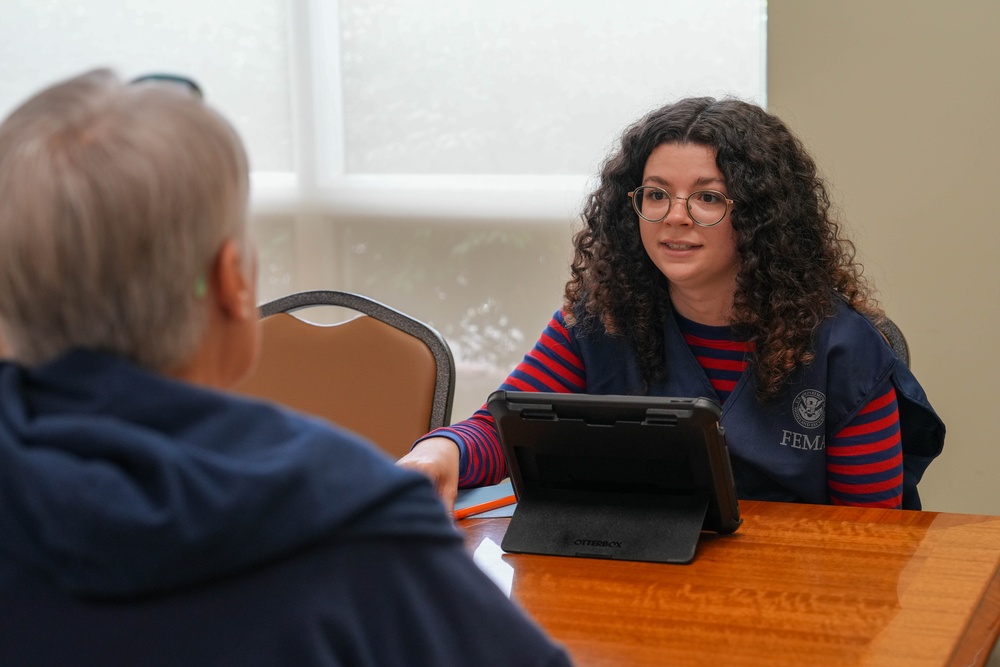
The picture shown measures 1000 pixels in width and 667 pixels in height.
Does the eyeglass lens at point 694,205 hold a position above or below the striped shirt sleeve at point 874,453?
above

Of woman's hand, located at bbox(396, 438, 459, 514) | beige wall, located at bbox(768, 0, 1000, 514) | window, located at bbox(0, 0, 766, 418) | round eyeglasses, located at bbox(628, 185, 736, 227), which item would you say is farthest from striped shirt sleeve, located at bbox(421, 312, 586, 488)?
window, located at bbox(0, 0, 766, 418)

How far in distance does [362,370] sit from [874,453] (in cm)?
99

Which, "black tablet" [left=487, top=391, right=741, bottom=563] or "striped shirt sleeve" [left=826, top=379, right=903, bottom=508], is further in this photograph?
"striped shirt sleeve" [left=826, top=379, right=903, bottom=508]

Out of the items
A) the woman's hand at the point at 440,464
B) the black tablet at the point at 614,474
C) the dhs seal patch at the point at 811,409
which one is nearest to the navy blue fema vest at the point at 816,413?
the dhs seal patch at the point at 811,409

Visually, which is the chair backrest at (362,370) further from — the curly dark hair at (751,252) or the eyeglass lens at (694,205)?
the eyeglass lens at (694,205)

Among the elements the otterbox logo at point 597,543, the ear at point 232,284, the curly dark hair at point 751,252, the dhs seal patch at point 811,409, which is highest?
the ear at point 232,284

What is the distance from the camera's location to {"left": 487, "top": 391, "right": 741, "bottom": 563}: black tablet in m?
1.39

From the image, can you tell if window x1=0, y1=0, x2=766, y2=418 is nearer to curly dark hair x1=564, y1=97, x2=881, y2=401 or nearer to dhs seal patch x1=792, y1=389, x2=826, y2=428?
curly dark hair x1=564, y1=97, x2=881, y2=401

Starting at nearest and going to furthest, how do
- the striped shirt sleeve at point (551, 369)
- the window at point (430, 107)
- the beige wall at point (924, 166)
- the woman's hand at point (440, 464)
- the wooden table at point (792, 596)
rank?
the wooden table at point (792, 596) < the woman's hand at point (440, 464) < the striped shirt sleeve at point (551, 369) < the beige wall at point (924, 166) < the window at point (430, 107)

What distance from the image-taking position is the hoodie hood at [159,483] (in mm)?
660

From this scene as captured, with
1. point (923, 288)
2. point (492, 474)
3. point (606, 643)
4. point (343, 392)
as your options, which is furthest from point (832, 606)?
point (923, 288)

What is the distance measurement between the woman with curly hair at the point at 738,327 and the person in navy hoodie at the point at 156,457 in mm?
928

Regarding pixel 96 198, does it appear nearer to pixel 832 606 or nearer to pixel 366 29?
pixel 832 606

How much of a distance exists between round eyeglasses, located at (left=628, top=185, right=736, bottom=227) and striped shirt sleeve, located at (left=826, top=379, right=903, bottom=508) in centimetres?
39
